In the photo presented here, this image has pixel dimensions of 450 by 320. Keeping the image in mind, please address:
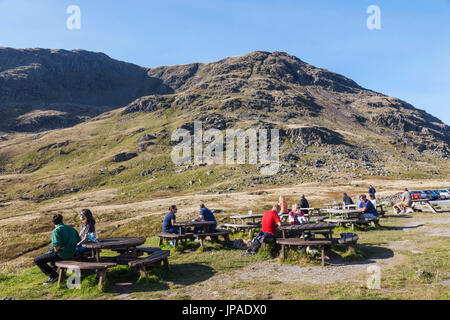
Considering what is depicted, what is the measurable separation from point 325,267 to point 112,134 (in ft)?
622

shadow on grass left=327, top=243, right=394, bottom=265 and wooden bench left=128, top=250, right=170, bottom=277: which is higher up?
wooden bench left=128, top=250, right=170, bottom=277

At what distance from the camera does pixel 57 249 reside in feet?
36.4

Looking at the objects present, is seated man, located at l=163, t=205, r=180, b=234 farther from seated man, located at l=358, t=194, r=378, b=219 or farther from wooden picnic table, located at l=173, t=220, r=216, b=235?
seated man, located at l=358, t=194, r=378, b=219

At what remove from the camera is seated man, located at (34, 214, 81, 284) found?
36.4 feet

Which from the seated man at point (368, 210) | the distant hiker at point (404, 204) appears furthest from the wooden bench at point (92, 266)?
the distant hiker at point (404, 204)

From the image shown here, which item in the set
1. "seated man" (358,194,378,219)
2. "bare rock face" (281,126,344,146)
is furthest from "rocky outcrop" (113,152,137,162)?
"seated man" (358,194,378,219)

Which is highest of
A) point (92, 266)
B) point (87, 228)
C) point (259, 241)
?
point (87, 228)

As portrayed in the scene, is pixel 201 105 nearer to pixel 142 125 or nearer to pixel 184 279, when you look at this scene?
pixel 142 125

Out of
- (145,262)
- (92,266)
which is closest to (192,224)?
(145,262)

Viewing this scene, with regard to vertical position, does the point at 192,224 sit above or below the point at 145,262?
above

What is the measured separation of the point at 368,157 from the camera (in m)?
134

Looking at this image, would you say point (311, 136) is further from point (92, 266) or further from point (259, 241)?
point (92, 266)

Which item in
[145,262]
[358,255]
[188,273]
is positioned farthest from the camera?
[358,255]

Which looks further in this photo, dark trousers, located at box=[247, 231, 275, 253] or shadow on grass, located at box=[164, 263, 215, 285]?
dark trousers, located at box=[247, 231, 275, 253]
